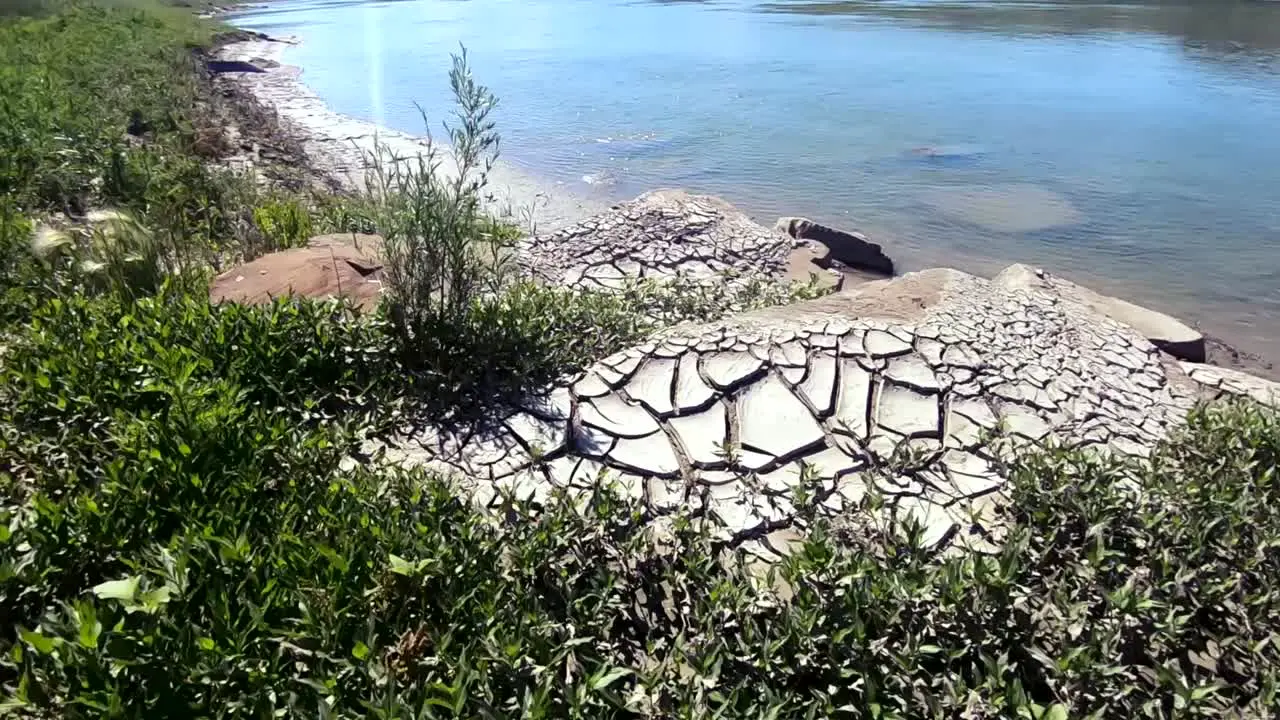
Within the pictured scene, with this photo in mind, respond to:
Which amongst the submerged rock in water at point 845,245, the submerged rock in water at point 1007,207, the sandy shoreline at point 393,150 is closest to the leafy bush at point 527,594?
the sandy shoreline at point 393,150

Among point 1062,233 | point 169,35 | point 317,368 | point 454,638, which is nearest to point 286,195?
point 317,368

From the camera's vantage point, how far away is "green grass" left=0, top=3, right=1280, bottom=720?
242cm

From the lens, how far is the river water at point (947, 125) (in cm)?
992

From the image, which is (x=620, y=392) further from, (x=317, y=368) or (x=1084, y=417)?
(x=1084, y=417)

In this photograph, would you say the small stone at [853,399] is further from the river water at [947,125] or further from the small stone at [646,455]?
the river water at [947,125]

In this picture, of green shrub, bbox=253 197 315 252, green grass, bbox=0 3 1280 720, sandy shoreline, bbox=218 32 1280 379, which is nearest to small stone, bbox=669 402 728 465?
green grass, bbox=0 3 1280 720

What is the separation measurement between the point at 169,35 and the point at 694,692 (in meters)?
23.8

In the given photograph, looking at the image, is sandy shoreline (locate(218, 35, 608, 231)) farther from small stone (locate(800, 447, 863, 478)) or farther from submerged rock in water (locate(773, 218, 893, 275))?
small stone (locate(800, 447, 863, 478))

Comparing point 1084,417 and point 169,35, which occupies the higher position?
point 169,35

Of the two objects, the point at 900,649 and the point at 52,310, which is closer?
the point at 900,649

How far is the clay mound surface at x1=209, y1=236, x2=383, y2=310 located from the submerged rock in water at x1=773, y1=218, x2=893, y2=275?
475 cm

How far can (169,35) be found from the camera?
69.5 ft

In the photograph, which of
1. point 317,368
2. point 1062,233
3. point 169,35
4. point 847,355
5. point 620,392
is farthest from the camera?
point 169,35

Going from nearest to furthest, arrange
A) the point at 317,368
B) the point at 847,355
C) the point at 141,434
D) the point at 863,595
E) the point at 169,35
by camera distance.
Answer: the point at 863,595, the point at 141,434, the point at 317,368, the point at 847,355, the point at 169,35
